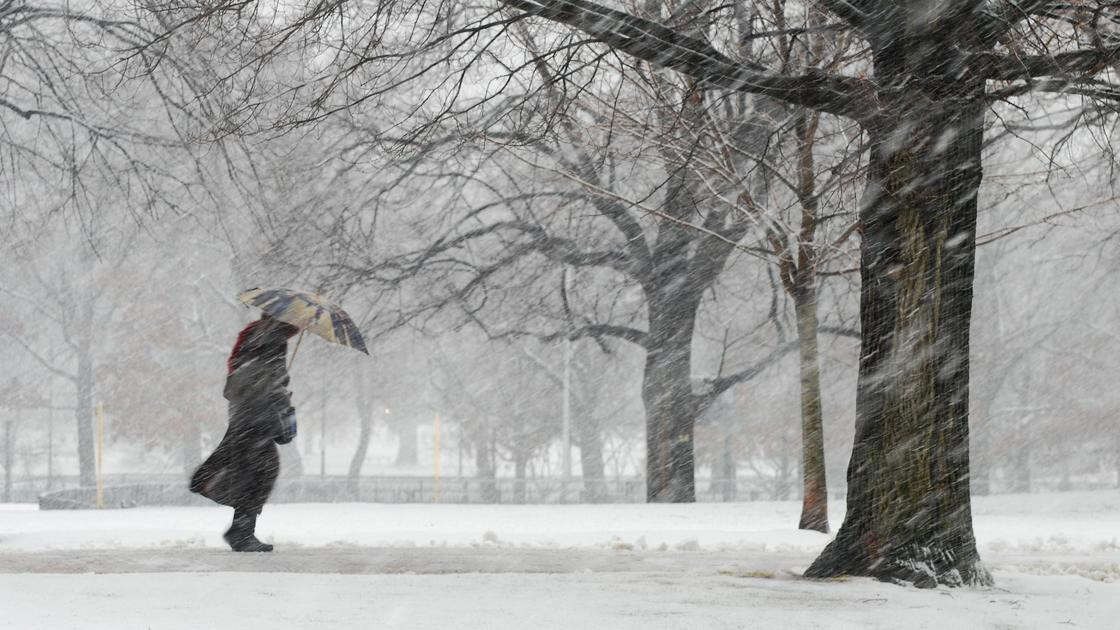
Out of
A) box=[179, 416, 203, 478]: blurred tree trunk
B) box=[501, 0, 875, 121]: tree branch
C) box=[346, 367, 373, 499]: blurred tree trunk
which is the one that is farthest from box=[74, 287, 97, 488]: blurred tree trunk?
box=[501, 0, 875, 121]: tree branch

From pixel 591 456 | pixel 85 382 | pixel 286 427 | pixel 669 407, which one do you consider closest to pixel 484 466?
pixel 591 456

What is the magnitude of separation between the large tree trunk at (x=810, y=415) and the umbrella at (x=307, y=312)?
5.13m

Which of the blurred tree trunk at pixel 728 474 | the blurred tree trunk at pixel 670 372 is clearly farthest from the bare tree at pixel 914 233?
the blurred tree trunk at pixel 728 474

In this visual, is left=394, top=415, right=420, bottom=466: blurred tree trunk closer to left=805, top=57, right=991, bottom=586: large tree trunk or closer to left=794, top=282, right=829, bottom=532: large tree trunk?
left=794, top=282, right=829, bottom=532: large tree trunk

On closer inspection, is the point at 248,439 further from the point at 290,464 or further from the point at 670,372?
the point at 290,464

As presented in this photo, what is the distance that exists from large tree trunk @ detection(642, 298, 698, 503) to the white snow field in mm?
3243

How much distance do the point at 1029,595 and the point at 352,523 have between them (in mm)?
8805

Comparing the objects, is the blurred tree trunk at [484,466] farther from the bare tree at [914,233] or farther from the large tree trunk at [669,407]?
the bare tree at [914,233]

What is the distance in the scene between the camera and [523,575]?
281 inches

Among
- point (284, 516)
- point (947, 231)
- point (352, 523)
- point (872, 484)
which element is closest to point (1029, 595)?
point (872, 484)

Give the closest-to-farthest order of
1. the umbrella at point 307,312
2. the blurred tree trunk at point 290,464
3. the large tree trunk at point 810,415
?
the umbrella at point 307,312
the large tree trunk at point 810,415
the blurred tree trunk at point 290,464

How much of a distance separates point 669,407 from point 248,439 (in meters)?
10.4

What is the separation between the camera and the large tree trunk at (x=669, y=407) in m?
18.4

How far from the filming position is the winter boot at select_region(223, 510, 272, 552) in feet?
30.2
